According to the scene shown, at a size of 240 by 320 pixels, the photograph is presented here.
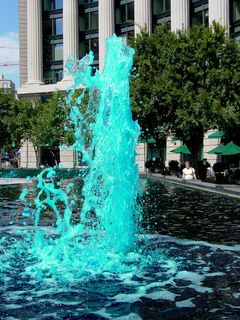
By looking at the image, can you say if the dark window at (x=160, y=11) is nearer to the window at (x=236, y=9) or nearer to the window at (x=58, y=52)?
the window at (x=236, y=9)

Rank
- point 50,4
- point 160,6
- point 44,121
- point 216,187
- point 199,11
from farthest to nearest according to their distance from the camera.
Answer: point 50,4
point 44,121
point 160,6
point 199,11
point 216,187

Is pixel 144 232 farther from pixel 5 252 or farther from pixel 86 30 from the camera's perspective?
pixel 86 30

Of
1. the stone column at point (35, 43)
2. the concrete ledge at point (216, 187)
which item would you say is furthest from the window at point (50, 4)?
the concrete ledge at point (216, 187)

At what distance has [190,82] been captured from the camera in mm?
33531

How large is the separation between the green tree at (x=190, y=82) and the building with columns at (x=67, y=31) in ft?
73.8

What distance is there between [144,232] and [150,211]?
4.68m

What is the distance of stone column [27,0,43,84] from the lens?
69062mm

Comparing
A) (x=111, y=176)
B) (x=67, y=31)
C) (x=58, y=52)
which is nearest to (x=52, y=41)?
(x=58, y=52)

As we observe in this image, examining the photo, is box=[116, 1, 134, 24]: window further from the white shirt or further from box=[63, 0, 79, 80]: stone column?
the white shirt

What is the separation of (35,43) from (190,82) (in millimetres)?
40558

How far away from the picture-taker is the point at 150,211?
17.3 meters

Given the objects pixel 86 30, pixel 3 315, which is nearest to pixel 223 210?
pixel 3 315

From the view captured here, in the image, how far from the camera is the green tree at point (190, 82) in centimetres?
3241

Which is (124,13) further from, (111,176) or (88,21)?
(111,176)
